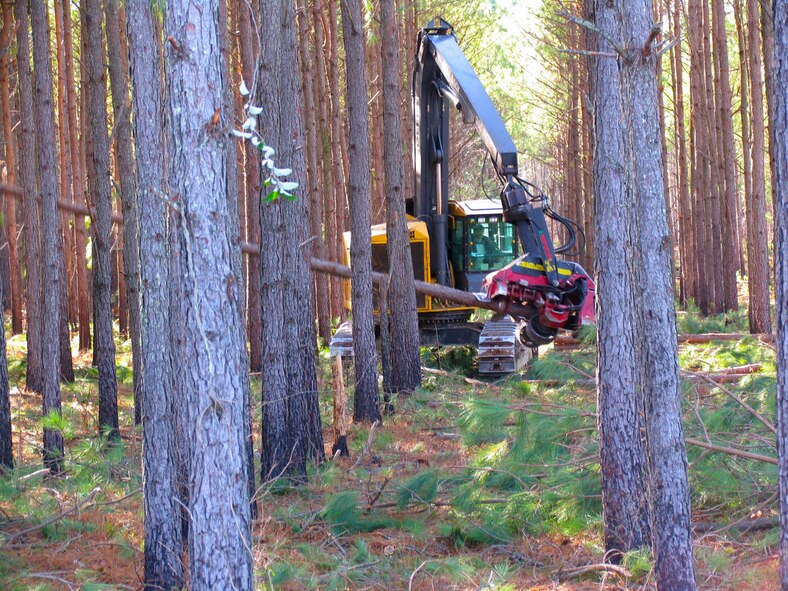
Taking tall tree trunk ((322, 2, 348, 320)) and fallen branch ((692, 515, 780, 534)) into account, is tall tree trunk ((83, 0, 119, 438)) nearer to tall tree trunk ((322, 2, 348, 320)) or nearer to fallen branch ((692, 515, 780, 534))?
fallen branch ((692, 515, 780, 534))

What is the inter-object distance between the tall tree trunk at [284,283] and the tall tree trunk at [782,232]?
508 centimetres

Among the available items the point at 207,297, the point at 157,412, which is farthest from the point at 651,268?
the point at 157,412

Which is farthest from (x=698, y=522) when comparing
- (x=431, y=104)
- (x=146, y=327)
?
(x=431, y=104)

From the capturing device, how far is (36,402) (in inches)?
507

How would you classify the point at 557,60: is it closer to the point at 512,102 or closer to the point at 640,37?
the point at 512,102

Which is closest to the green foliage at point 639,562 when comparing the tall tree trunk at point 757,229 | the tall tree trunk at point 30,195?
the tall tree trunk at point 30,195

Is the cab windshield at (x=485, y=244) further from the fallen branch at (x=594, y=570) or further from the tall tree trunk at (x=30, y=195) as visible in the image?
the fallen branch at (x=594, y=570)

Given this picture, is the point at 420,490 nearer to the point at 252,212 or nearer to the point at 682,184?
A: the point at 252,212

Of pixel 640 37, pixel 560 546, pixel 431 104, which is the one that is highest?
pixel 431 104

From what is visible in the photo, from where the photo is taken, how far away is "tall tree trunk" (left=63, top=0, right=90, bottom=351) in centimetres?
1700

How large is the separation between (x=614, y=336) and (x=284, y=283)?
376 centimetres

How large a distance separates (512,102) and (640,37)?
30.7 meters

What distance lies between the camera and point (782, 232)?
3.48 metres

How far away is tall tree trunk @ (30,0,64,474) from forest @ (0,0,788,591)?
3cm
